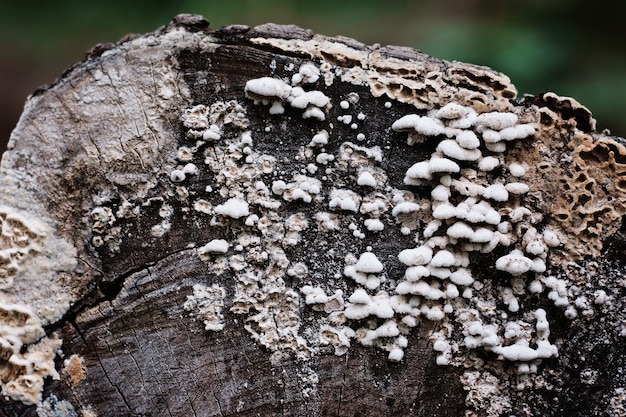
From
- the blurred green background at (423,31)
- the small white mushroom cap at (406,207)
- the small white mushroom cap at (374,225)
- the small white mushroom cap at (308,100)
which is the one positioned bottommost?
the small white mushroom cap at (374,225)

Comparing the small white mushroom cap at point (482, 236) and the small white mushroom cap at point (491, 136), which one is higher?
the small white mushroom cap at point (491, 136)

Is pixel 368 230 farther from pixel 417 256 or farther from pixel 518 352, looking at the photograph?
pixel 518 352

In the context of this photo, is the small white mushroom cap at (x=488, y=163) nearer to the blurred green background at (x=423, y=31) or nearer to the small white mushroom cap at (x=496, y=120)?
the small white mushroom cap at (x=496, y=120)

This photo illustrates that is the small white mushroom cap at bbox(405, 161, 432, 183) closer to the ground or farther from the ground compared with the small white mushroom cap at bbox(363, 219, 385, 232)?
farther from the ground

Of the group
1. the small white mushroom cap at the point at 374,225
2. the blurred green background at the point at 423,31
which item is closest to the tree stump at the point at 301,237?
the small white mushroom cap at the point at 374,225

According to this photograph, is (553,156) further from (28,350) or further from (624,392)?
(28,350)

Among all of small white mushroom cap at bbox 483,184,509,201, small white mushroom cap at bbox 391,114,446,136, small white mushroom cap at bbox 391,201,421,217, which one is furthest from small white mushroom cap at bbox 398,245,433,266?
small white mushroom cap at bbox 391,114,446,136

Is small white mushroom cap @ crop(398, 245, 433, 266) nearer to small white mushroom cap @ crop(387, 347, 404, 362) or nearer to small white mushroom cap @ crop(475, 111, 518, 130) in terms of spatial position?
small white mushroom cap @ crop(387, 347, 404, 362)
